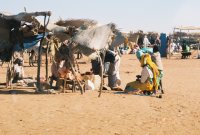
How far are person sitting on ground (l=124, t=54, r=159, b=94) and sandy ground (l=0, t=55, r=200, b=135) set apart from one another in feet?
1.66

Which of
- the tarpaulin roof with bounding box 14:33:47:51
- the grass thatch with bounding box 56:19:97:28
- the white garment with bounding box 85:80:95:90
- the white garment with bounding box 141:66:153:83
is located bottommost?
the white garment with bounding box 85:80:95:90

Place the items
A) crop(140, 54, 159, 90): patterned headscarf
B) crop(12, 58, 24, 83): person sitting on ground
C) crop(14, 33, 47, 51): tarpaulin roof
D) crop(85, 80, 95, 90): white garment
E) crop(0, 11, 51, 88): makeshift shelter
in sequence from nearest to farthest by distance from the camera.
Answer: crop(140, 54, 159, 90): patterned headscarf
crop(0, 11, 51, 88): makeshift shelter
crop(14, 33, 47, 51): tarpaulin roof
crop(85, 80, 95, 90): white garment
crop(12, 58, 24, 83): person sitting on ground

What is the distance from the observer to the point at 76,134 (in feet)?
25.9

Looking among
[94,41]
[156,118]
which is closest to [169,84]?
[94,41]

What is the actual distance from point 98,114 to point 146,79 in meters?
3.80

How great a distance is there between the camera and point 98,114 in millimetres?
9891

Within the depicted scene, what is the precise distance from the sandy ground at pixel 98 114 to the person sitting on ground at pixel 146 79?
19.9 inches

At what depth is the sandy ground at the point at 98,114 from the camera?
8.36m

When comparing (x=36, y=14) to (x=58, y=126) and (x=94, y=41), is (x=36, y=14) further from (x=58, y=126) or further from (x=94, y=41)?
(x=58, y=126)

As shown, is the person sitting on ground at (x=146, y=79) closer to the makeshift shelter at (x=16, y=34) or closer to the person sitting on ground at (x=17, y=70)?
the makeshift shelter at (x=16, y=34)

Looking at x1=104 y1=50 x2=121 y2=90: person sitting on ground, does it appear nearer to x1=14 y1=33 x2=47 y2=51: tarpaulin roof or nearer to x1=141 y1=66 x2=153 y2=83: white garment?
x1=141 y1=66 x2=153 y2=83: white garment

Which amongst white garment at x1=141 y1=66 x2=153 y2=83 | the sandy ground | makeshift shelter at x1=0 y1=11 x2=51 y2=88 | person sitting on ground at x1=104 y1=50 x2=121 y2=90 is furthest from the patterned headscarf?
makeshift shelter at x1=0 y1=11 x2=51 y2=88

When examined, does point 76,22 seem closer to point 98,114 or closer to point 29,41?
point 29,41

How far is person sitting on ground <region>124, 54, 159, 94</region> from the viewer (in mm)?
13305
